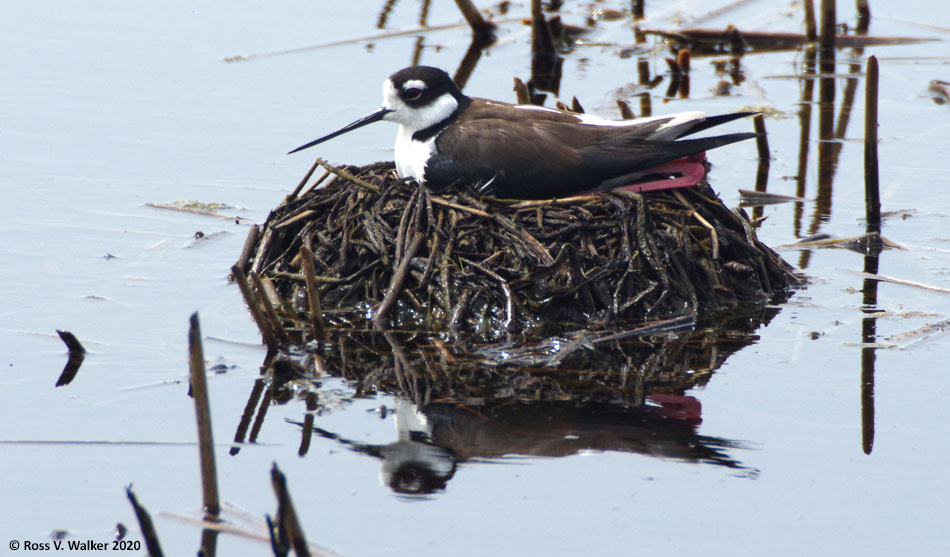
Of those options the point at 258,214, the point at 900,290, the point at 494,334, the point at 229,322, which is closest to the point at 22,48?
the point at 258,214

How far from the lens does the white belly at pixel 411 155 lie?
22.3 feet

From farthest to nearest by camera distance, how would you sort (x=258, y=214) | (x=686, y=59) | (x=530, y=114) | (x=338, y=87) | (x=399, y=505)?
(x=686, y=59) < (x=338, y=87) < (x=258, y=214) < (x=530, y=114) < (x=399, y=505)

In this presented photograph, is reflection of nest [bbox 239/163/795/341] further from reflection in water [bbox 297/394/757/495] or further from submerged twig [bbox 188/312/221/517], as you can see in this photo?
submerged twig [bbox 188/312/221/517]

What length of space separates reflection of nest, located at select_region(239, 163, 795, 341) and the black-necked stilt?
0.33 feet

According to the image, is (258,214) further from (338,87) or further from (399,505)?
(399,505)

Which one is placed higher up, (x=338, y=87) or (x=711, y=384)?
(x=338, y=87)

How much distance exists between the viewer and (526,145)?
6.68 metres

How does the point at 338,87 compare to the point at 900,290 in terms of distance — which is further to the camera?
the point at 338,87

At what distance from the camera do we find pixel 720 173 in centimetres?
908

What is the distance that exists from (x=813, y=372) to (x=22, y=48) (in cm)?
761

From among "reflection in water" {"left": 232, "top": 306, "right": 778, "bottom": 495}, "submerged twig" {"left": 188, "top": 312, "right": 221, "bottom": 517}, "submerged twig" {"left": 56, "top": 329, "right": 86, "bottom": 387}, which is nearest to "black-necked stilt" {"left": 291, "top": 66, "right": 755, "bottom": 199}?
"reflection in water" {"left": 232, "top": 306, "right": 778, "bottom": 495}

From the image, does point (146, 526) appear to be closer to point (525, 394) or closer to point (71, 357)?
point (525, 394)

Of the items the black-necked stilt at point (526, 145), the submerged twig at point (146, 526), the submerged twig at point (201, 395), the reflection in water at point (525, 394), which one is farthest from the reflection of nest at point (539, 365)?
the submerged twig at point (146, 526)

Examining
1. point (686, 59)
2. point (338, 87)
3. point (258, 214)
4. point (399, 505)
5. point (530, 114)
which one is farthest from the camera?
point (686, 59)
